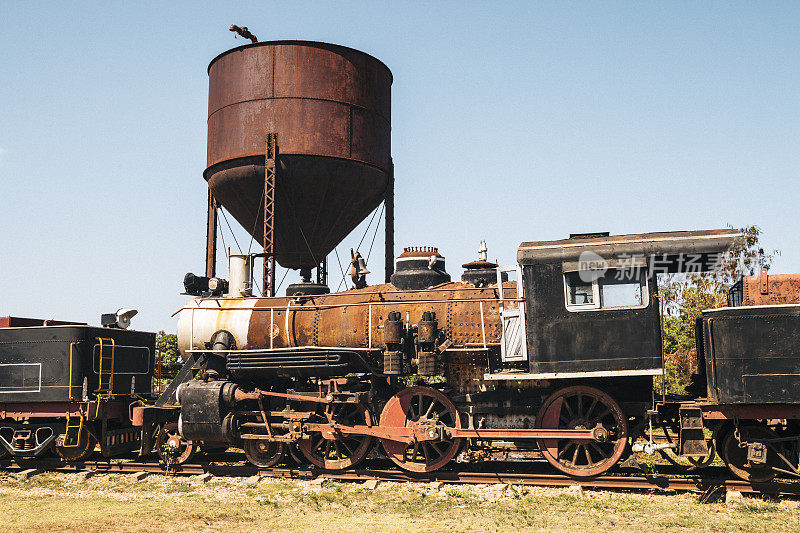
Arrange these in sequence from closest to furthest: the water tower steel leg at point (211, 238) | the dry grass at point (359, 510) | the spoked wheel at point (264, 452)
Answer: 1. the dry grass at point (359, 510)
2. the spoked wheel at point (264, 452)
3. the water tower steel leg at point (211, 238)

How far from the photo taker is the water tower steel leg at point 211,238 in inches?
776

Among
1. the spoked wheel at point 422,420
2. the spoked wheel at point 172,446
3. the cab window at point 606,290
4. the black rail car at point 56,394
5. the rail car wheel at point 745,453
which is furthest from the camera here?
the black rail car at point 56,394

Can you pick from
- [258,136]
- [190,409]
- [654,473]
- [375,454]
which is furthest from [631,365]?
[258,136]

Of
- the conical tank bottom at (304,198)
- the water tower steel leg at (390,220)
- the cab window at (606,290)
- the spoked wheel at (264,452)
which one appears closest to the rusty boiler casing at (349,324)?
the cab window at (606,290)

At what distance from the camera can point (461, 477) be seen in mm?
11664

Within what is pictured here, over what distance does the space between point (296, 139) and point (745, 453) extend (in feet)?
40.8

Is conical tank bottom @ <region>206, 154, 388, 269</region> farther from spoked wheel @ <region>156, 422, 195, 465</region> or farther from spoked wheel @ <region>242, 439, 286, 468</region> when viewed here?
spoked wheel @ <region>242, 439, 286, 468</region>

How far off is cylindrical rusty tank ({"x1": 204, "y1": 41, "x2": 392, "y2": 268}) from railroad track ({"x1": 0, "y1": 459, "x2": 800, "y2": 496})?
7215 millimetres

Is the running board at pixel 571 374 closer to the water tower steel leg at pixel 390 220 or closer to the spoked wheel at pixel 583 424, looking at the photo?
the spoked wheel at pixel 583 424

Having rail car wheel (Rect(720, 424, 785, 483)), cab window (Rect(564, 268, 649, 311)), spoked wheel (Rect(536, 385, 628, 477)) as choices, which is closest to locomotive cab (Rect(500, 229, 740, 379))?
cab window (Rect(564, 268, 649, 311))

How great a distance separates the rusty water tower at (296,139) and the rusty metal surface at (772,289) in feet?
35.5

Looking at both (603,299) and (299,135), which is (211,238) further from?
(603,299)

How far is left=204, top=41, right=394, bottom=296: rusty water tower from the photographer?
18047 millimetres

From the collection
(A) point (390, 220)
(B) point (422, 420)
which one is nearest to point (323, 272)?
(A) point (390, 220)
